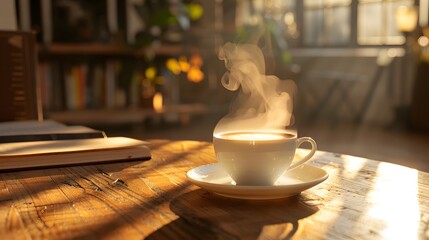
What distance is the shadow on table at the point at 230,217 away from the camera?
1.81 feet

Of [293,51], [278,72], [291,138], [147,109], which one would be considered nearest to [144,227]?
[291,138]

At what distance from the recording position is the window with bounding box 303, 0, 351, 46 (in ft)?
18.3

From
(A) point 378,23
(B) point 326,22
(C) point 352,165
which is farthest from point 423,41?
(C) point 352,165

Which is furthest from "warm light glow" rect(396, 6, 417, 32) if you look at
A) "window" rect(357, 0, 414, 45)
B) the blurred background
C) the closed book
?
the closed book

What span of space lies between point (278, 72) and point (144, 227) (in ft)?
14.3

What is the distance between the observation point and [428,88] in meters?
4.17

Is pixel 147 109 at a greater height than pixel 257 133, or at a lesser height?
lesser

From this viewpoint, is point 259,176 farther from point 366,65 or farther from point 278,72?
point 366,65

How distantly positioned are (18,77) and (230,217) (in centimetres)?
125

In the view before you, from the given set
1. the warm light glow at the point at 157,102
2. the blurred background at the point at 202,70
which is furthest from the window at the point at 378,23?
the warm light glow at the point at 157,102

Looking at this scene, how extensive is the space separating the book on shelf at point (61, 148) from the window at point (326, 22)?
4.83m

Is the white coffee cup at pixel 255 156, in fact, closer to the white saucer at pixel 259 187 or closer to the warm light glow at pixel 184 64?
the white saucer at pixel 259 187

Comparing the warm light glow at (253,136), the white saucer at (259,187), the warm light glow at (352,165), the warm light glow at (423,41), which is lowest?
the warm light glow at (352,165)

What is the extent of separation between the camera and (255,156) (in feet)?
2.27
